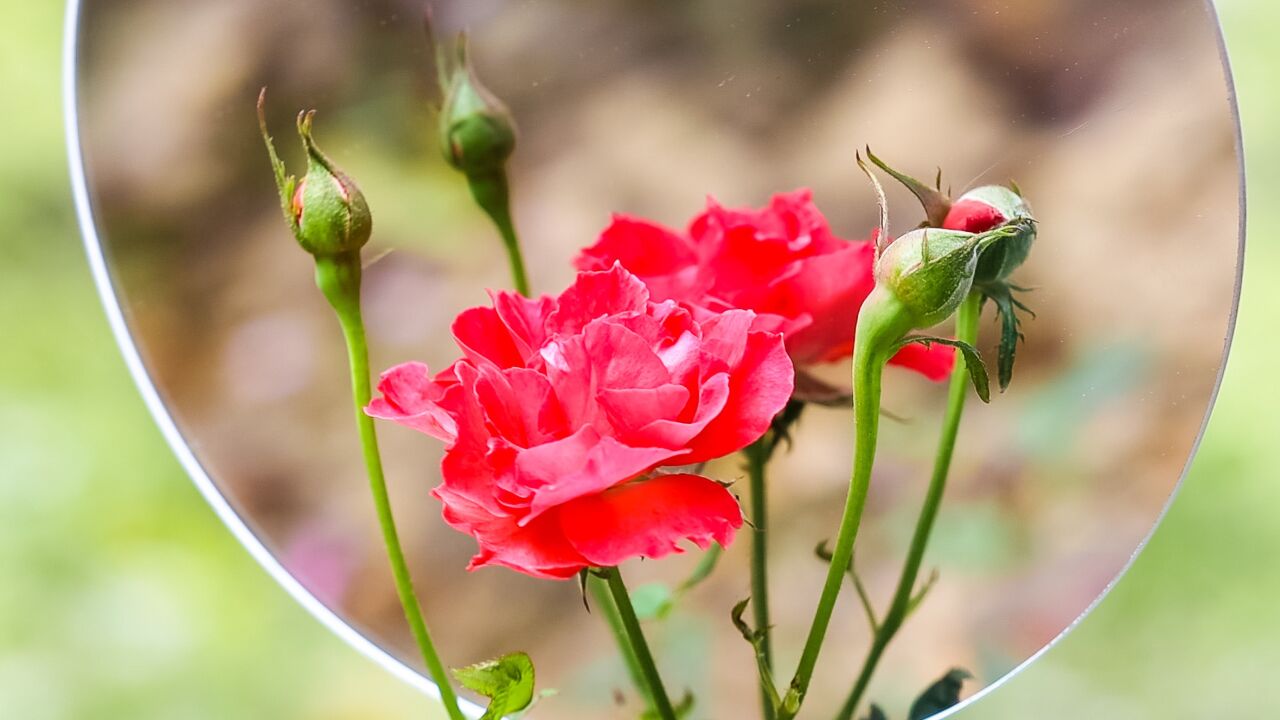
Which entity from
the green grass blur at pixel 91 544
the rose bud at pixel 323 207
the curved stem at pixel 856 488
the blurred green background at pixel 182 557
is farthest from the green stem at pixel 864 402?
the green grass blur at pixel 91 544

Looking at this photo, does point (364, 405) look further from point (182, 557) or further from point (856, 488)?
point (182, 557)

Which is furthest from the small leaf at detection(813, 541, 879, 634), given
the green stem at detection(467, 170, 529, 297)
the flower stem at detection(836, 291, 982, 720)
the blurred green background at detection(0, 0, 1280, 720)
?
the blurred green background at detection(0, 0, 1280, 720)

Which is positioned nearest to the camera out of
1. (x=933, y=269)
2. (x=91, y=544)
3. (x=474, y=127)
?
(x=933, y=269)

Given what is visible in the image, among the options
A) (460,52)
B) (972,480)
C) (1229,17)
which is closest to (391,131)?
(460,52)

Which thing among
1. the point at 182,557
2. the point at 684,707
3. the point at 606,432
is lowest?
the point at 182,557

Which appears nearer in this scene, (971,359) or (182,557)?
(971,359)

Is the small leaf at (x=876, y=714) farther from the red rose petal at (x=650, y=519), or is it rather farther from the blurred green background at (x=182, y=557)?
the blurred green background at (x=182, y=557)

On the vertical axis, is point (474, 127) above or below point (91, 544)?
above

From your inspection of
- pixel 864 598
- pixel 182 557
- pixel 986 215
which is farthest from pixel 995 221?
pixel 182 557
